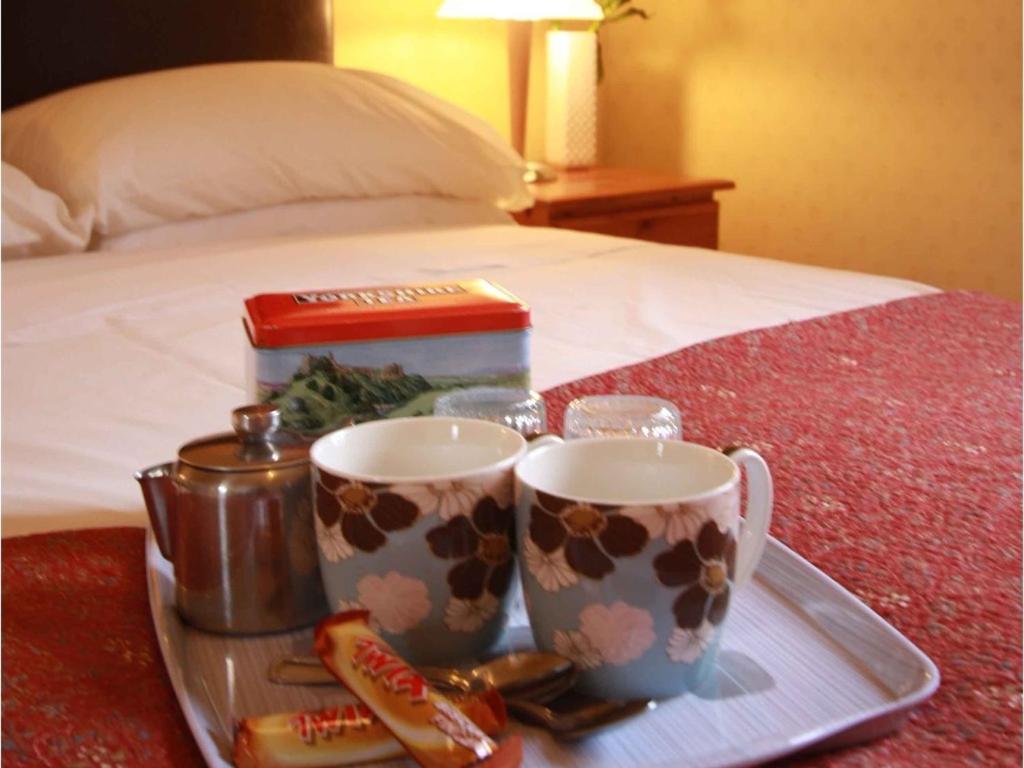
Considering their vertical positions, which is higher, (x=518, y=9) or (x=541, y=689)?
(x=518, y=9)

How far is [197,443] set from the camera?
0.60 meters

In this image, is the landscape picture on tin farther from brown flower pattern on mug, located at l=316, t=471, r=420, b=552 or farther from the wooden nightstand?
the wooden nightstand

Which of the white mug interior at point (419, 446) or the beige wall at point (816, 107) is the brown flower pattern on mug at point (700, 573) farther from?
the beige wall at point (816, 107)

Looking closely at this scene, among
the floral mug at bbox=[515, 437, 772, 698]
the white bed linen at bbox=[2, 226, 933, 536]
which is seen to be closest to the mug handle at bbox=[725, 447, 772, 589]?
the floral mug at bbox=[515, 437, 772, 698]

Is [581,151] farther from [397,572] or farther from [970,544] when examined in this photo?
[397,572]

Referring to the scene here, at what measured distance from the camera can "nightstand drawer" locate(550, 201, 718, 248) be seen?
2365 millimetres

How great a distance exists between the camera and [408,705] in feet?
1.40

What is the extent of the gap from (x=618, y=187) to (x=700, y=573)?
201cm

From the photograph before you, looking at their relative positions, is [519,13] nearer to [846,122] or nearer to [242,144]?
[846,122]

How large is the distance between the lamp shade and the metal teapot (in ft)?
6.45

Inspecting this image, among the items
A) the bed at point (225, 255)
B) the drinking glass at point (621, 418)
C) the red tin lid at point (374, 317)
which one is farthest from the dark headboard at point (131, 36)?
the drinking glass at point (621, 418)

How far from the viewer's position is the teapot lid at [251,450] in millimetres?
567

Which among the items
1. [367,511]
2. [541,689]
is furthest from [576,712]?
[367,511]

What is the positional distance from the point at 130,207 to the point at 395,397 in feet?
3.80
